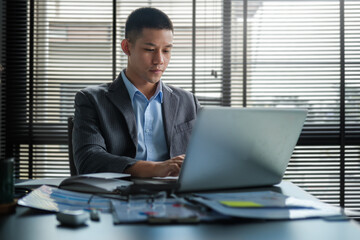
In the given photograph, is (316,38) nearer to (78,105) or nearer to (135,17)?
(135,17)

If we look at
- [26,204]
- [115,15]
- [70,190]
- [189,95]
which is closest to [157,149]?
[189,95]

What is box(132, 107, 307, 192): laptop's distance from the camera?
3.31 ft

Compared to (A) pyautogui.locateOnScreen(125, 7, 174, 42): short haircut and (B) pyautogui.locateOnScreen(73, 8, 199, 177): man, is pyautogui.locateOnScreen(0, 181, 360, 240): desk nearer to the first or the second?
(B) pyautogui.locateOnScreen(73, 8, 199, 177): man

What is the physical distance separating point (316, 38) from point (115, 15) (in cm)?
141

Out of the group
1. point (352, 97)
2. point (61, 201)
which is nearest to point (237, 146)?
point (61, 201)

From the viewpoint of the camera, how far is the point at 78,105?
1.88 metres

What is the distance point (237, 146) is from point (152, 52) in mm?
955

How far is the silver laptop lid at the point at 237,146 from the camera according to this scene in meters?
1.01

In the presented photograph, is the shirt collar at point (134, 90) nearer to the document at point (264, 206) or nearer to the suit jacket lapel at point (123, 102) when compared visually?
the suit jacket lapel at point (123, 102)

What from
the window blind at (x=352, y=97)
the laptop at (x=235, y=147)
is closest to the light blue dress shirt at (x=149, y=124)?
the laptop at (x=235, y=147)

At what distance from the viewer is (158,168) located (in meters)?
1.36

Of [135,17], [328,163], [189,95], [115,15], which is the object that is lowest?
[328,163]

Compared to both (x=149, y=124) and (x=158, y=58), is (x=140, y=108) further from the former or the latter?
(x=158, y=58)

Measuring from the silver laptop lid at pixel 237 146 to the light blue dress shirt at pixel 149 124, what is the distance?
0.76 m
